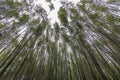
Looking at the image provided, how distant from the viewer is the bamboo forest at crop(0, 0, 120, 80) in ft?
19.1

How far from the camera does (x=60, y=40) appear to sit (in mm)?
6320

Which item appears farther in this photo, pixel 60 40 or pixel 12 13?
pixel 12 13

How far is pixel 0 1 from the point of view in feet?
22.5

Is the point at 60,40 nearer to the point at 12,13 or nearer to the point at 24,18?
the point at 24,18

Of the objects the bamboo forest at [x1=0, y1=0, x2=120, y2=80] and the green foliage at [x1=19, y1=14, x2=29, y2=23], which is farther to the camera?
the green foliage at [x1=19, y1=14, x2=29, y2=23]

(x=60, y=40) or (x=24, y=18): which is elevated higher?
(x=24, y=18)

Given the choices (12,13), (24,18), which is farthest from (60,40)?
(12,13)

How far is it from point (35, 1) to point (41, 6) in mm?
304

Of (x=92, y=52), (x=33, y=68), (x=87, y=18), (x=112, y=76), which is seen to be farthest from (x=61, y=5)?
(x=112, y=76)

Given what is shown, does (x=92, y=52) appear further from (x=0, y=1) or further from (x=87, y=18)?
(x=0, y=1)

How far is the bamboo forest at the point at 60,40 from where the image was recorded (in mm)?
5832

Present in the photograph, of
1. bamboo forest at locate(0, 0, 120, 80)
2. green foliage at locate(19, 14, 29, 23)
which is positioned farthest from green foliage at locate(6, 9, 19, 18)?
green foliage at locate(19, 14, 29, 23)

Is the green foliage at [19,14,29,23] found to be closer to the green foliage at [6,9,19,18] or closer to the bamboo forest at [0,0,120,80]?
the bamboo forest at [0,0,120,80]

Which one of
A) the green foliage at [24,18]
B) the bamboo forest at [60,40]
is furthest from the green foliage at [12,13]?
the green foliage at [24,18]
